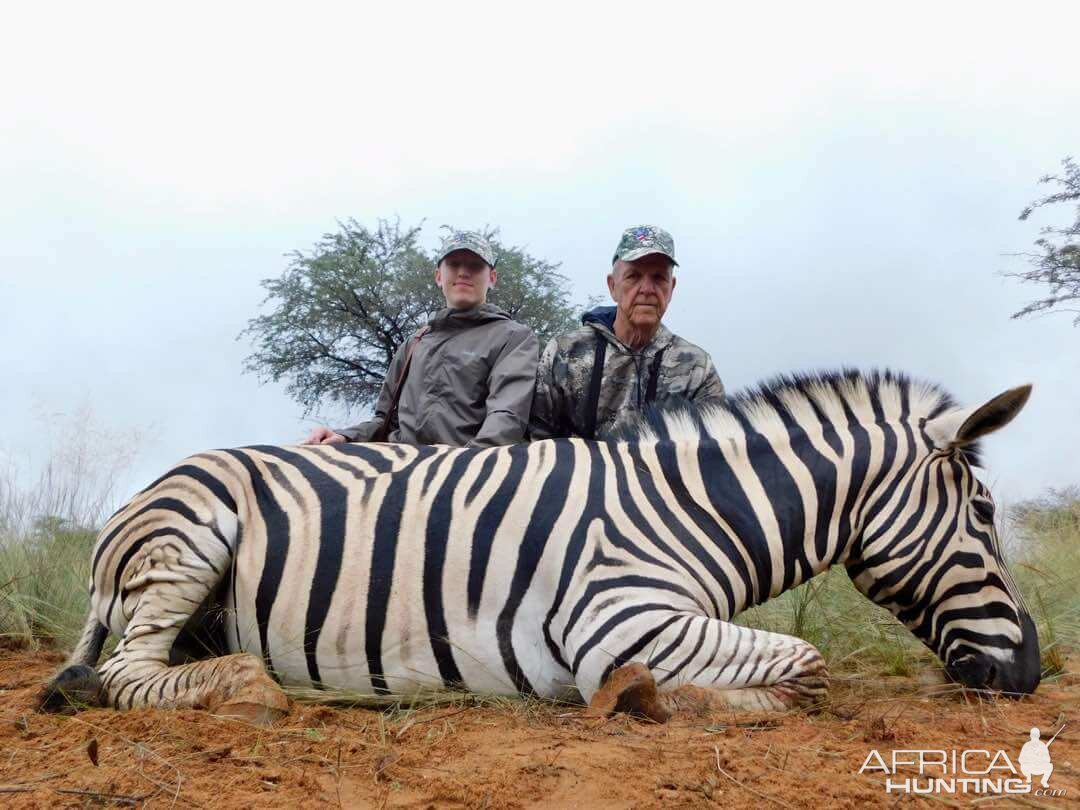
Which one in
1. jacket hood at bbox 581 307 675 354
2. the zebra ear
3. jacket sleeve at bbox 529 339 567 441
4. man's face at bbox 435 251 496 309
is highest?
man's face at bbox 435 251 496 309

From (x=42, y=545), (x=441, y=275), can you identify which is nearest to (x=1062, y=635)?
(x=441, y=275)

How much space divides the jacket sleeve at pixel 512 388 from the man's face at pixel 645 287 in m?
0.73

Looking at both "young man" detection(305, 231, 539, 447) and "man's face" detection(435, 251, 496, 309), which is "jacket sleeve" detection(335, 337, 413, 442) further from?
"man's face" detection(435, 251, 496, 309)

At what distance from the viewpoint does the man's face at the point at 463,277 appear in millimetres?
5977

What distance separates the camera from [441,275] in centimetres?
608

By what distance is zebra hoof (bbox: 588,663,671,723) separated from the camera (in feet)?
8.28

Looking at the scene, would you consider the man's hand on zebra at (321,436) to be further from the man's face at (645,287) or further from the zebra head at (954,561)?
the zebra head at (954,561)

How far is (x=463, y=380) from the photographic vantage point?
5738 mm

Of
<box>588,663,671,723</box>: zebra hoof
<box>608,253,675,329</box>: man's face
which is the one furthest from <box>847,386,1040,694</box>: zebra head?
<box>608,253,675,329</box>: man's face

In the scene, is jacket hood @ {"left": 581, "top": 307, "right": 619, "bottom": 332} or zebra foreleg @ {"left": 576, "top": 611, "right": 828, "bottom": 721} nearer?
zebra foreleg @ {"left": 576, "top": 611, "right": 828, "bottom": 721}

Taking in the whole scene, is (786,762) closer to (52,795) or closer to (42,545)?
(52,795)

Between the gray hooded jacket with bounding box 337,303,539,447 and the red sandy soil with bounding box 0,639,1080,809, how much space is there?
283 centimetres

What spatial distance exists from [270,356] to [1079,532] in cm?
1450

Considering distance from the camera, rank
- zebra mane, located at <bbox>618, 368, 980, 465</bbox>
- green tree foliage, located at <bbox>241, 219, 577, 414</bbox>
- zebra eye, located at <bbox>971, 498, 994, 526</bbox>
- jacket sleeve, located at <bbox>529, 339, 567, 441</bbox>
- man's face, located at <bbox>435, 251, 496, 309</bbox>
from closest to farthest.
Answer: zebra eye, located at <bbox>971, 498, 994, 526</bbox>
zebra mane, located at <bbox>618, 368, 980, 465</bbox>
jacket sleeve, located at <bbox>529, 339, 567, 441</bbox>
man's face, located at <bbox>435, 251, 496, 309</bbox>
green tree foliage, located at <bbox>241, 219, 577, 414</bbox>
